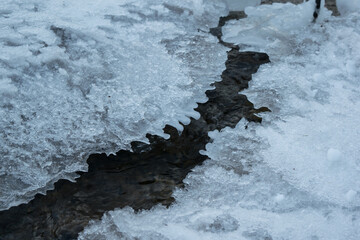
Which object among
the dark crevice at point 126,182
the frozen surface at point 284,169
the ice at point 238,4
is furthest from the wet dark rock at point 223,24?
the dark crevice at point 126,182

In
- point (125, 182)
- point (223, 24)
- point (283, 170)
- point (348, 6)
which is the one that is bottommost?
point (125, 182)

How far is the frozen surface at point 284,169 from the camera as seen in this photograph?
210cm

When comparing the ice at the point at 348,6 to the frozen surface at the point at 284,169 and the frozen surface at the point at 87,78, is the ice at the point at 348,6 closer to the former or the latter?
the frozen surface at the point at 284,169

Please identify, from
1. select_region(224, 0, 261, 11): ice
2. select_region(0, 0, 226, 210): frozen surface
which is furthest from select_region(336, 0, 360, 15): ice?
select_region(0, 0, 226, 210): frozen surface

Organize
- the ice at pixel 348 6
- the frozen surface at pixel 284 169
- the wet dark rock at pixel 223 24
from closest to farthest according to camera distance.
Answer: the frozen surface at pixel 284 169, the wet dark rock at pixel 223 24, the ice at pixel 348 6

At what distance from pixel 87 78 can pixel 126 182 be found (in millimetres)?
714

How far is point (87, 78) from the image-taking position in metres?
2.72

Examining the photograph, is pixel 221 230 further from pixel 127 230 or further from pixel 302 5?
pixel 302 5

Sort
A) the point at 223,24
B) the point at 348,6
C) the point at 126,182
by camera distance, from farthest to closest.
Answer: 1. the point at 348,6
2. the point at 223,24
3. the point at 126,182

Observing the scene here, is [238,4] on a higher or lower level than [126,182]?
higher

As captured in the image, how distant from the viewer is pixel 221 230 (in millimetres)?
2086

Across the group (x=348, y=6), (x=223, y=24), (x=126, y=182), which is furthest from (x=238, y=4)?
(x=126, y=182)

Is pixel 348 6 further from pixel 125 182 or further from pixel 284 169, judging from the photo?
pixel 125 182

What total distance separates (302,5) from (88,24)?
155 cm
